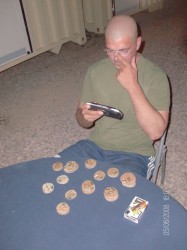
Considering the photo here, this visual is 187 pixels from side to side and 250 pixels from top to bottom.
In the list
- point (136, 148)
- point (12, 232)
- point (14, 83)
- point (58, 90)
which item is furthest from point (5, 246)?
point (14, 83)

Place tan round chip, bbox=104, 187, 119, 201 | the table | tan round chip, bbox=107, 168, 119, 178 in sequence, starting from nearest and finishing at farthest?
1. the table
2. tan round chip, bbox=104, 187, 119, 201
3. tan round chip, bbox=107, 168, 119, 178

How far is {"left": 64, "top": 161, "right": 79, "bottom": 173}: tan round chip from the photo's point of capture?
125 cm

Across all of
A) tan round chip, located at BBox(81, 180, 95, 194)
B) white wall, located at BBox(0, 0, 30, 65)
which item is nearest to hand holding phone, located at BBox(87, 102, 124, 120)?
tan round chip, located at BBox(81, 180, 95, 194)

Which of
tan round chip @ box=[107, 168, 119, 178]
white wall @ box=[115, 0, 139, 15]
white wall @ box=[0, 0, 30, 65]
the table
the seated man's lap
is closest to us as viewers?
the table

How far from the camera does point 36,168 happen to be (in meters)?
1.29

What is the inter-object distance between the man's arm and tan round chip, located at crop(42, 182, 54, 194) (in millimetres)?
504

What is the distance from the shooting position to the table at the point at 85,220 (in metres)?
0.99

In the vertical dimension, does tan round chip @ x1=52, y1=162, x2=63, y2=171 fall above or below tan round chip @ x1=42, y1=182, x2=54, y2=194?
below

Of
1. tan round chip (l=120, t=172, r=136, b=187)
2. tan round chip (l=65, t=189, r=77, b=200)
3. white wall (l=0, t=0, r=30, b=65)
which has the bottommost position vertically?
white wall (l=0, t=0, r=30, b=65)

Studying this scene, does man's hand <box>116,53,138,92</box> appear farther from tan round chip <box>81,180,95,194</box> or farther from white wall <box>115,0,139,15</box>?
white wall <box>115,0,139,15</box>

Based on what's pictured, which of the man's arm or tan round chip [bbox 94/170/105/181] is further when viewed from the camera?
the man's arm

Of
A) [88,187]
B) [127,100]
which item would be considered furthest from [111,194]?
[127,100]

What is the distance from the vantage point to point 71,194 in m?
1.15

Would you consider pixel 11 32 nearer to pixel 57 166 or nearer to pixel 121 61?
pixel 121 61
